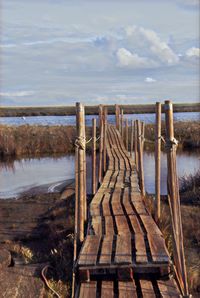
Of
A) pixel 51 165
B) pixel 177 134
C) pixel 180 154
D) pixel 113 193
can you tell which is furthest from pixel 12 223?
pixel 177 134

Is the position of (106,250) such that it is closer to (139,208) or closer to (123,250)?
(123,250)

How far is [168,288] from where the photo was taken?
5.68 meters

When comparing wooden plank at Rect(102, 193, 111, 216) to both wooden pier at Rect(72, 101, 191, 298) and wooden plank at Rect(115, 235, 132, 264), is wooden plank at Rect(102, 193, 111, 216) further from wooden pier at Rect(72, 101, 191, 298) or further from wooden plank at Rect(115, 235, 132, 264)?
wooden plank at Rect(115, 235, 132, 264)

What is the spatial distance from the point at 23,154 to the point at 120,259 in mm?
22579

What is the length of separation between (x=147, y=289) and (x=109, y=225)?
2048mm

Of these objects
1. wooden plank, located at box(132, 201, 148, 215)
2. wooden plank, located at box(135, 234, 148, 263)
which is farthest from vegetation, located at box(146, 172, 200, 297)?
wooden plank, located at box(135, 234, 148, 263)

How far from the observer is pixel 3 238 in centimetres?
1192

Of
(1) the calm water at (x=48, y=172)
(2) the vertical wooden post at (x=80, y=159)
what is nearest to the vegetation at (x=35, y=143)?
(1) the calm water at (x=48, y=172)

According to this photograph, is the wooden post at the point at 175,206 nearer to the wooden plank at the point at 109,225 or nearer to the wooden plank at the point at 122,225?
the wooden plank at the point at 122,225

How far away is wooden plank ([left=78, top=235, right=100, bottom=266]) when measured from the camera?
6.05 metres

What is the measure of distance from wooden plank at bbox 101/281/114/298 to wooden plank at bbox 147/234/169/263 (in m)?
0.53

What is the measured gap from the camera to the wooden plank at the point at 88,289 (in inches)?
219

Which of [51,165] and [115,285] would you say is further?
[51,165]

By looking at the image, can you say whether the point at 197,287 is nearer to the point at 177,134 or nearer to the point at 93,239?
the point at 93,239
